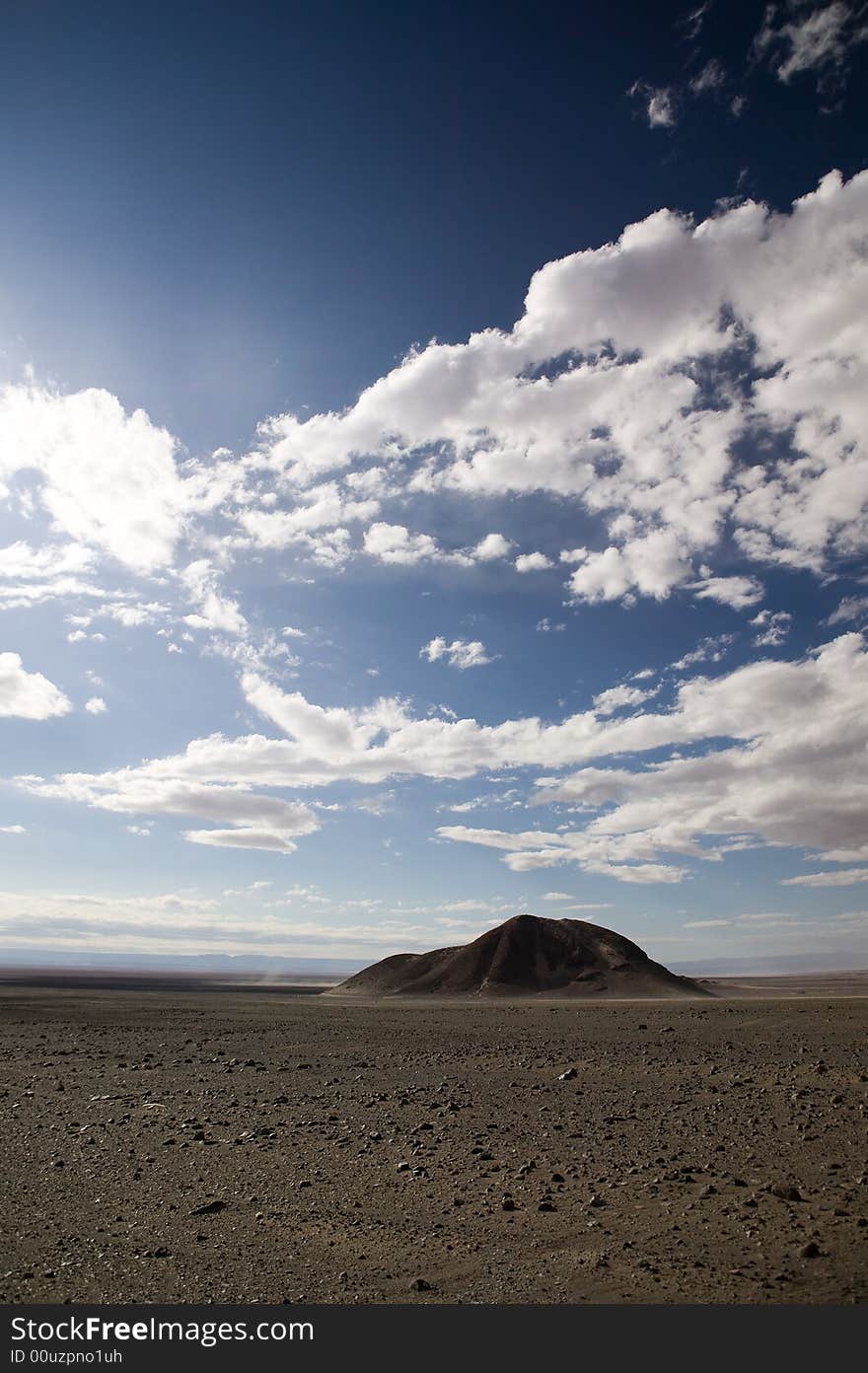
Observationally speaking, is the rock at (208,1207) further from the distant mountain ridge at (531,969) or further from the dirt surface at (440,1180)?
the distant mountain ridge at (531,969)

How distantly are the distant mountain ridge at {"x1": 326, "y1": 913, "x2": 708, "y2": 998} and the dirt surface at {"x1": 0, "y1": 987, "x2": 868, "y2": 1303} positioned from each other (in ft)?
215

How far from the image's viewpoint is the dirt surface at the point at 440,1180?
7.75 metres

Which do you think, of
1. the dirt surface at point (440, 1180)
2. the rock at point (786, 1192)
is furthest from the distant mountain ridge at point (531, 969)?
the rock at point (786, 1192)

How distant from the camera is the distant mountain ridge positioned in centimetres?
8481

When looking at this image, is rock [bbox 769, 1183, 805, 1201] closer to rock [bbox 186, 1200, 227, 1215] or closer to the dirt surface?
the dirt surface

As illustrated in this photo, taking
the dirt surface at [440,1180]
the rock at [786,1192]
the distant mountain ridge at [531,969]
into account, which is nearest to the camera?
the dirt surface at [440,1180]

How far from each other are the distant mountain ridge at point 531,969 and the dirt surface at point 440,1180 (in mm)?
65636

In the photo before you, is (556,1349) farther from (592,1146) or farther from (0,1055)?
(0,1055)

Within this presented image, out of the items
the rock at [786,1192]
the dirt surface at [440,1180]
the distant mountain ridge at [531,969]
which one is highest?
the rock at [786,1192]

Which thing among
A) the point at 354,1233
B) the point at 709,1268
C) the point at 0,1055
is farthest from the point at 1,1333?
the point at 0,1055

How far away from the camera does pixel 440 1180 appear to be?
441 inches

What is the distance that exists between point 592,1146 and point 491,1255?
5358 millimetres

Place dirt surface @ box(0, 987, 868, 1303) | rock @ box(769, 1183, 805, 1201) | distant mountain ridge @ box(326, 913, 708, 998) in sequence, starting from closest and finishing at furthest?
dirt surface @ box(0, 987, 868, 1303) < rock @ box(769, 1183, 805, 1201) < distant mountain ridge @ box(326, 913, 708, 998)

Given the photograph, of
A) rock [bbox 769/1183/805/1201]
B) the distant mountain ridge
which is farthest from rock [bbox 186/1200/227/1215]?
the distant mountain ridge
